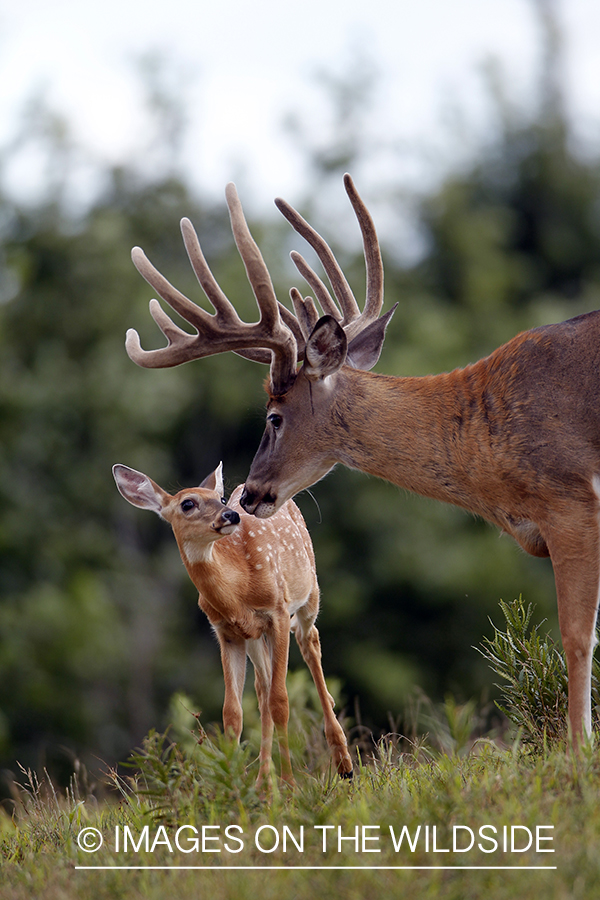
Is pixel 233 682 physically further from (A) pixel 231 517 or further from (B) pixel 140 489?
(B) pixel 140 489

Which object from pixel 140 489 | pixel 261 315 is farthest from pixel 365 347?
pixel 140 489

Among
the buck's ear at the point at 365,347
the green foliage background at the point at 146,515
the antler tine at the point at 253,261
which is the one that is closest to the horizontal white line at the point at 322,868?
the antler tine at the point at 253,261

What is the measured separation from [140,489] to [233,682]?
1.13m

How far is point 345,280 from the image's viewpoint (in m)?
5.95

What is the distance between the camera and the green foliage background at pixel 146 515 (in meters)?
17.9

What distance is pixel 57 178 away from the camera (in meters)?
23.8

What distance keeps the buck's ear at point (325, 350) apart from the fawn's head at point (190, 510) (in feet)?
2.66

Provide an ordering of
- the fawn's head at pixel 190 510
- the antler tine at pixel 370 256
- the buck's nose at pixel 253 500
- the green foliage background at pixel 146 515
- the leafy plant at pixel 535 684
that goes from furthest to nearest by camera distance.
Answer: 1. the green foliage background at pixel 146 515
2. the antler tine at pixel 370 256
3. the buck's nose at pixel 253 500
4. the fawn's head at pixel 190 510
5. the leafy plant at pixel 535 684

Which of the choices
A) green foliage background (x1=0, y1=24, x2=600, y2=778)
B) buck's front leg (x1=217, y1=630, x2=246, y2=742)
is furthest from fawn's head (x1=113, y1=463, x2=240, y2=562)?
green foliage background (x1=0, y1=24, x2=600, y2=778)

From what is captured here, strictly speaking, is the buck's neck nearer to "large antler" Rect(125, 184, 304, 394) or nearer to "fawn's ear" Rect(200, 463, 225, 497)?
"large antler" Rect(125, 184, 304, 394)

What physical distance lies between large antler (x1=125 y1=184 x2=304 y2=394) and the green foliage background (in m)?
10.8

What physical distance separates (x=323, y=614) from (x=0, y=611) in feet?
17.9

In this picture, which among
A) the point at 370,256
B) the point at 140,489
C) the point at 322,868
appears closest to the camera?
A: the point at 322,868

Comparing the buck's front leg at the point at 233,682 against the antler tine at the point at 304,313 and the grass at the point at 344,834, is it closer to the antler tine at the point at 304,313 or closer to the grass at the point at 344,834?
the grass at the point at 344,834
